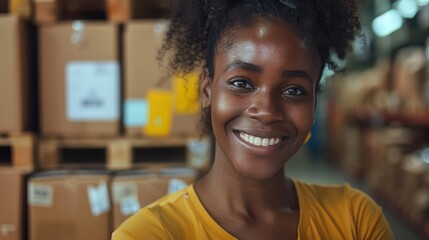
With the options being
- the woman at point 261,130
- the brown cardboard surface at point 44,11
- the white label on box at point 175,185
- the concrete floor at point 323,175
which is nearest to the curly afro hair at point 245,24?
the woman at point 261,130

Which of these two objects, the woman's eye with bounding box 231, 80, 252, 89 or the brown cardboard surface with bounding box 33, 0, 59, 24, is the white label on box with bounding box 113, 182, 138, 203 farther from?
the woman's eye with bounding box 231, 80, 252, 89

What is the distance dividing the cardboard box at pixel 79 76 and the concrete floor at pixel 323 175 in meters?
3.88

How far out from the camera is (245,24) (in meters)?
1.38

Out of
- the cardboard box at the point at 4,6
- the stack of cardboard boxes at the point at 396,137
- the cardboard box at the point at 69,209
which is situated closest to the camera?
the cardboard box at the point at 69,209

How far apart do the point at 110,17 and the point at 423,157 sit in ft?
13.2

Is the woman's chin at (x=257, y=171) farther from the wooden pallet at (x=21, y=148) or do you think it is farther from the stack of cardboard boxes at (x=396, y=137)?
the stack of cardboard boxes at (x=396, y=137)

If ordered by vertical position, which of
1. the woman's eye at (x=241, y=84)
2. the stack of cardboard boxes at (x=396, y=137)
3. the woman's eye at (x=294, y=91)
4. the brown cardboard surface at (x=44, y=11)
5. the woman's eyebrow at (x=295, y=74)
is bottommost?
the stack of cardboard boxes at (x=396, y=137)

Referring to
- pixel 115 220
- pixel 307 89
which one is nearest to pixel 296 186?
pixel 307 89

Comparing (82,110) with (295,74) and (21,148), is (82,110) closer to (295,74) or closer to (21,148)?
(21,148)

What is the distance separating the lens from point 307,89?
54.2 inches

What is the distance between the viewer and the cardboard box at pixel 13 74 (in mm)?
2467

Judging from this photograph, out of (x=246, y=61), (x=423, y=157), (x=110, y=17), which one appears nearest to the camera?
(x=246, y=61)

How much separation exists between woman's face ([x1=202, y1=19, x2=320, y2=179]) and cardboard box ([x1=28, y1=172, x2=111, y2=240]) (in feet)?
3.96

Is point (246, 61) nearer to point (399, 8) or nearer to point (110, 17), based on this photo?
point (110, 17)
